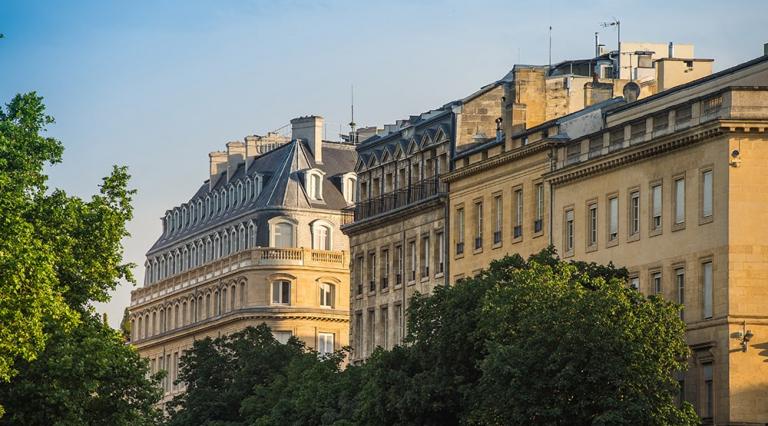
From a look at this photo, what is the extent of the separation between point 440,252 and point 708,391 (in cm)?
2923

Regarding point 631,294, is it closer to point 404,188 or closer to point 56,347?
point 56,347

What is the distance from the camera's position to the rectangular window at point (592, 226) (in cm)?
9969

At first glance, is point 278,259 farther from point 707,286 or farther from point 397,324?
point 707,286

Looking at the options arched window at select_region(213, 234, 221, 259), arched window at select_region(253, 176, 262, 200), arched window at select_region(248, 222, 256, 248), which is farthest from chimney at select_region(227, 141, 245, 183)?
arched window at select_region(248, 222, 256, 248)

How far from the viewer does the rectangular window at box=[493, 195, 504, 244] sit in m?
109

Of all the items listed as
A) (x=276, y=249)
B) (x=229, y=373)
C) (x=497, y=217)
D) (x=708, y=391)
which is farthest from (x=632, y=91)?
(x=276, y=249)

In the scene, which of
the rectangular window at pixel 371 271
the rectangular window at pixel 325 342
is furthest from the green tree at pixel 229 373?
the rectangular window at pixel 325 342

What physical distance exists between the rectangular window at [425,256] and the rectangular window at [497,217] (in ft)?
29.3

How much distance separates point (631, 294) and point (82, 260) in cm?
1797

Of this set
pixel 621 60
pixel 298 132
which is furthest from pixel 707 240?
pixel 298 132

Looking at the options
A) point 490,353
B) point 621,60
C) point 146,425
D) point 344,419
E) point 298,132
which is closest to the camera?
point 490,353

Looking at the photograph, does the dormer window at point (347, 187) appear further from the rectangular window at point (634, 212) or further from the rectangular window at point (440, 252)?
the rectangular window at point (634, 212)

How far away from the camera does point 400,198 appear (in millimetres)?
123312

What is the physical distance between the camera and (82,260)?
89.3 m
